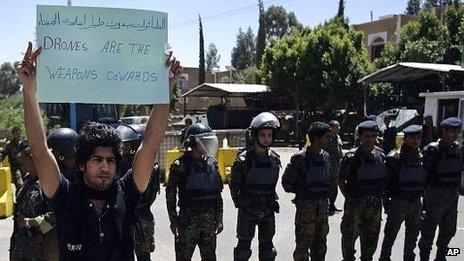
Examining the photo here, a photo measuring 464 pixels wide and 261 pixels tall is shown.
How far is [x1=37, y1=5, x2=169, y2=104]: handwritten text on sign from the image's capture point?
2.61 m

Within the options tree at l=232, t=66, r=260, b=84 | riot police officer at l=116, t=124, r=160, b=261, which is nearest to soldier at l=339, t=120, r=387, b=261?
riot police officer at l=116, t=124, r=160, b=261

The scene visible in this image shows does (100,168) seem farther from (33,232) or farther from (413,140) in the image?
(413,140)

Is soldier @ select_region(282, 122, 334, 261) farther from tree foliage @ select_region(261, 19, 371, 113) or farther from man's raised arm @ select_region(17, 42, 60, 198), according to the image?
tree foliage @ select_region(261, 19, 371, 113)

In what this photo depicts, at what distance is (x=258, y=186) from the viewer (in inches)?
197

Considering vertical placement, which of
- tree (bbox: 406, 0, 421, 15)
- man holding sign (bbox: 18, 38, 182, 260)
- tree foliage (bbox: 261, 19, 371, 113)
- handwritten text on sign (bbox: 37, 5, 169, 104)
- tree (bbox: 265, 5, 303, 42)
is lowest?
man holding sign (bbox: 18, 38, 182, 260)

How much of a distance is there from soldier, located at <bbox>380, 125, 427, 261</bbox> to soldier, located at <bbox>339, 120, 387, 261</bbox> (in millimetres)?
179

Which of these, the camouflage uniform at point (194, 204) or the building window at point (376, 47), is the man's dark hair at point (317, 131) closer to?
the camouflage uniform at point (194, 204)

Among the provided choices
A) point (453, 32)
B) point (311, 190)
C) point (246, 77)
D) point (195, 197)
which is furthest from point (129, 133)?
point (246, 77)

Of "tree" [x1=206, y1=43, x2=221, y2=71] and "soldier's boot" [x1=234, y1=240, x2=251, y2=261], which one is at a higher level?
"tree" [x1=206, y1=43, x2=221, y2=71]

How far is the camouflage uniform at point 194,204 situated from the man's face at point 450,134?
9.02 feet

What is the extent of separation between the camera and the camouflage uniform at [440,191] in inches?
222

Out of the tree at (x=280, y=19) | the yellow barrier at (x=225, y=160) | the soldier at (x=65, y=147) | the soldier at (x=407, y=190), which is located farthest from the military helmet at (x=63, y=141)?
the tree at (x=280, y=19)

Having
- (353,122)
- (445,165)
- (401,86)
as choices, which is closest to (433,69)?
(401,86)

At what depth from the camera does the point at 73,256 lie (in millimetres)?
2316
